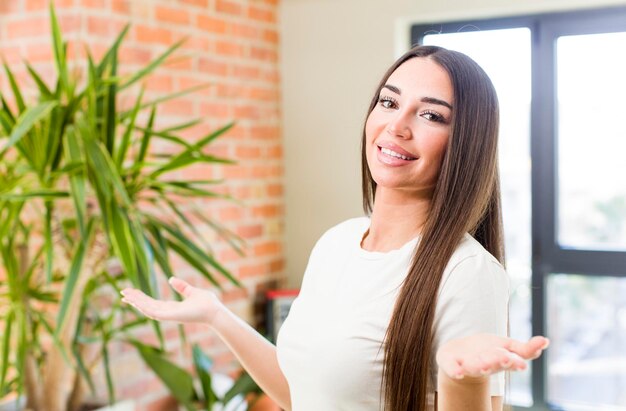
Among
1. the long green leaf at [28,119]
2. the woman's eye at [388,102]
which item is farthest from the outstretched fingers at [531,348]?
the long green leaf at [28,119]

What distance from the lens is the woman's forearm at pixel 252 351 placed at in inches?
52.7

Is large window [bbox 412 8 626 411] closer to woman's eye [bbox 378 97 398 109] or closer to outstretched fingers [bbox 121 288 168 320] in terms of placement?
woman's eye [bbox 378 97 398 109]

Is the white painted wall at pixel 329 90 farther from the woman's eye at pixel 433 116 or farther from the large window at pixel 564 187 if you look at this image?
the woman's eye at pixel 433 116

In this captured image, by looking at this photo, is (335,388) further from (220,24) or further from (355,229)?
(220,24)

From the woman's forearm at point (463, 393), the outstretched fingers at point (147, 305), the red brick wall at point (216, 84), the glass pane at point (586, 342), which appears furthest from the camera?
the glass pane at point (586, 342)

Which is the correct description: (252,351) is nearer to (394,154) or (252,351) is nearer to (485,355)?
(394,154)

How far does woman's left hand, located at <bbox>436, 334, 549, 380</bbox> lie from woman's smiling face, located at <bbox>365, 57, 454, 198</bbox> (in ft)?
0.95

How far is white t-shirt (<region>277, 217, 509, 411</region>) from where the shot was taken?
1.02m

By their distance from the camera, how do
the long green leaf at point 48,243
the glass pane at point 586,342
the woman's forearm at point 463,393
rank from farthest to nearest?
the glass pane at point 586,342 → the long green leaf at point 48,243 → the woman's forearm at point 463,393

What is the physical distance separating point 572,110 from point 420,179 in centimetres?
233

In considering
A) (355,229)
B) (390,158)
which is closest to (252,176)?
(355,229)

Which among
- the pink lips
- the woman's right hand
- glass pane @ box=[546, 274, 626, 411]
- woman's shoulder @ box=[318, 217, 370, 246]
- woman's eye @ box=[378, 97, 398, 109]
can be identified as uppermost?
woman's eye @ box=[378, 97, 398, 109]

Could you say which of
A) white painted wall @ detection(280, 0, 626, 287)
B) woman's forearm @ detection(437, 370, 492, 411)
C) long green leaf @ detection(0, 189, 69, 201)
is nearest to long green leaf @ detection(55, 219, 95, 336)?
long green leaf @ detection(0, 189, 69, 201)

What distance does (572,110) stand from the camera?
10.5 feet
